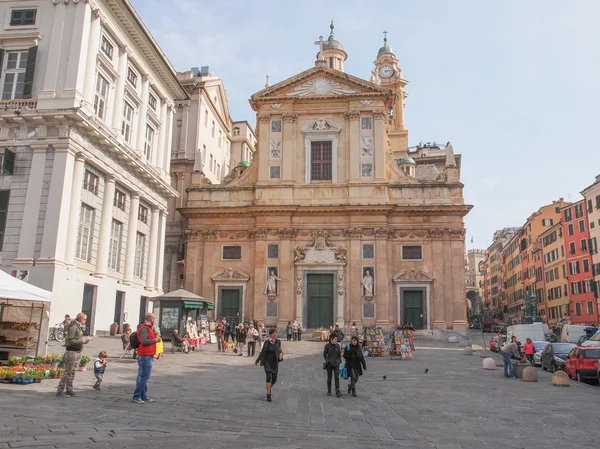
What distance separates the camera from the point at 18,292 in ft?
42.5

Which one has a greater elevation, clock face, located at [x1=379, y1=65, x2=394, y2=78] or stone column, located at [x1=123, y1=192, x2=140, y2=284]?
clock face, located at [x1=379, y1=65, x2=394, y2=78]

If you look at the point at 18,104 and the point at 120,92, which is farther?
the point at 120,92

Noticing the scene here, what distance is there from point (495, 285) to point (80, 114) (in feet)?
321

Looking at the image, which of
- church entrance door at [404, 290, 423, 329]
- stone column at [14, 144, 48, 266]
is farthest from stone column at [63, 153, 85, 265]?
church entrance door at [404, 290, 423, 329]

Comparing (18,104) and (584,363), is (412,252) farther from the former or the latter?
(18,104)

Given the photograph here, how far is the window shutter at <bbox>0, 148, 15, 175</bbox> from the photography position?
2302 cm

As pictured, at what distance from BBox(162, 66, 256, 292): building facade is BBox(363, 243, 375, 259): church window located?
488 inches

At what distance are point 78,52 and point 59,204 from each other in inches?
275

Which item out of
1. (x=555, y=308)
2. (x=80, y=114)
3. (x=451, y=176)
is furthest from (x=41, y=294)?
(x=555, y=308)

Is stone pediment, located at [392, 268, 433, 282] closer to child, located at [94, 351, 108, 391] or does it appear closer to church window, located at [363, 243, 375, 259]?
church window, located at [363, 243, 375, 259]

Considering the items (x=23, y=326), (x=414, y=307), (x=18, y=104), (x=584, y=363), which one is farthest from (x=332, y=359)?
(x=414, y=307)

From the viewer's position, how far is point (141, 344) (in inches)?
408

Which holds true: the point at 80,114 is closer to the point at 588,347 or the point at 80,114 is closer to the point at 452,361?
the point at 452,361

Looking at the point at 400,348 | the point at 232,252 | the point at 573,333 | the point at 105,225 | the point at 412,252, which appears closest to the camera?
the point at 400,348
